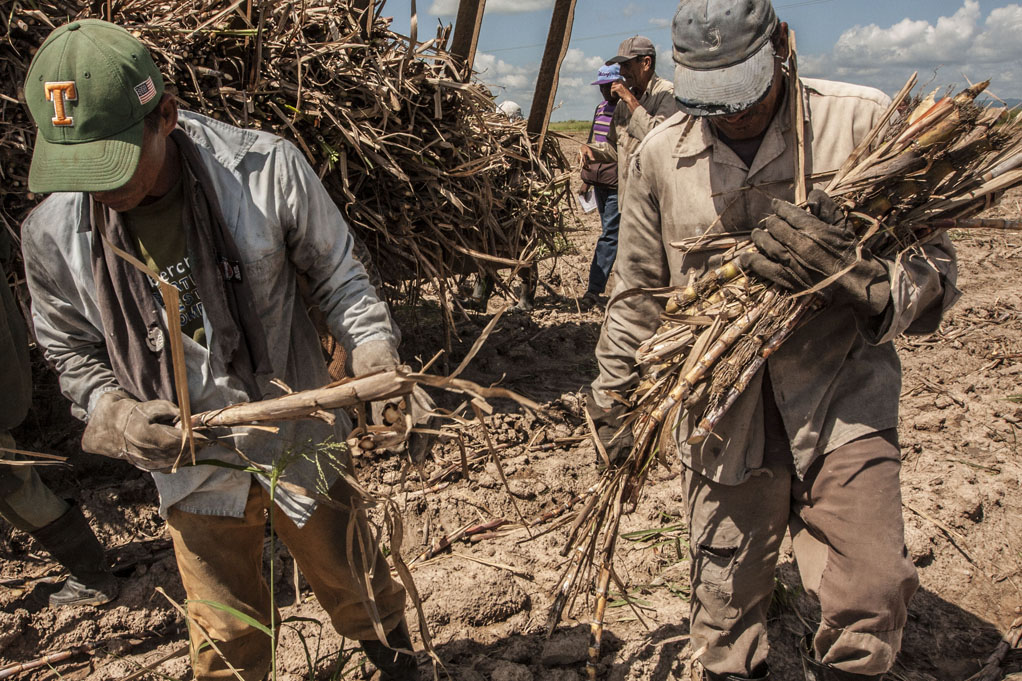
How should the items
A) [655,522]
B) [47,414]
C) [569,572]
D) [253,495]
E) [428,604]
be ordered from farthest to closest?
[47,414] → [655,522] → [428,604] → [569,572] → [253,495]

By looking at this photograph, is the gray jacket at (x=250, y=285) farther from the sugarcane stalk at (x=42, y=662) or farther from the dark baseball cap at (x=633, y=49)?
the dark baseball cap at (x=633, y=49)

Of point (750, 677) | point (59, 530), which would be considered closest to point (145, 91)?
point (59, 530)

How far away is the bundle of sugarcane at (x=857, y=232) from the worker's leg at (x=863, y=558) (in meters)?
0.36

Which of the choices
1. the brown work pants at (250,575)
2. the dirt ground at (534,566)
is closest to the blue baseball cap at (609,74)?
the dirt ground at (534,566)

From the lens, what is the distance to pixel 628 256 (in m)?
2.30

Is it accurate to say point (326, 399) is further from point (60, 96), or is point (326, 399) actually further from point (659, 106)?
point (659, 106)

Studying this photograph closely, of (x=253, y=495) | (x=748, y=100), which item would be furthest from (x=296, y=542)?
(x=748, y=100)

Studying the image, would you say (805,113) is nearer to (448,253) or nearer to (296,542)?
(296,542)

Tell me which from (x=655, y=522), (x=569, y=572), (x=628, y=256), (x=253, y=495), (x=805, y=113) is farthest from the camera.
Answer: (x=655, y=522)

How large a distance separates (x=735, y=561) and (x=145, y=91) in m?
1.93

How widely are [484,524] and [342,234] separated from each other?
6.63 ft

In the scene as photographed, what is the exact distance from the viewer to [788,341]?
2.04 metres

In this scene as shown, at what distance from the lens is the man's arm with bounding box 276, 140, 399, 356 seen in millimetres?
1966

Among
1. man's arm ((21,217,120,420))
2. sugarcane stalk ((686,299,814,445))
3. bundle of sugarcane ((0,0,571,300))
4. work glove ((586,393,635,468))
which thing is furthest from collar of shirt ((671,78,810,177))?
bundle of sugarcane ((0,0,571,300))
